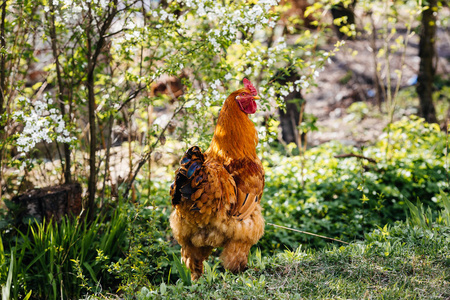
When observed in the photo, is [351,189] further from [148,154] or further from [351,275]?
[148,154]

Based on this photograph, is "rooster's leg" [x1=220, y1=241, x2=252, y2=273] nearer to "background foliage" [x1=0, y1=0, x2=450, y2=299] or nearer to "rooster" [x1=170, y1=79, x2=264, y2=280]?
"rooster" [x1=170, y1=79, x2=264, y2=280]

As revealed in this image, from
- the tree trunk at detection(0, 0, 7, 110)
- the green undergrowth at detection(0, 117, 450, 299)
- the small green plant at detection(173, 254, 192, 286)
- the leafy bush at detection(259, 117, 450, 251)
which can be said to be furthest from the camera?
the leafy bush at detection(259, 117, 450, 251)

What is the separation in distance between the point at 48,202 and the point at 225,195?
2075 mm

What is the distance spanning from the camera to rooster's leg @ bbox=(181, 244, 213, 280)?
3.54m

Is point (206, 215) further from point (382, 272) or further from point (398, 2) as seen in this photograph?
point (398, 2)

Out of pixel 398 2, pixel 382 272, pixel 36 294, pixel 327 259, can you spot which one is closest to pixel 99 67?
pixel 36 294

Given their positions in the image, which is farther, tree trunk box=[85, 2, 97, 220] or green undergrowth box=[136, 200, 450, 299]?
tree trunk box=[85, 2, 97, 220]

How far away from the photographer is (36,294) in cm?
366

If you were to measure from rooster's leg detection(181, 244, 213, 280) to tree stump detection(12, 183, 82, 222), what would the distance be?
4.51ft

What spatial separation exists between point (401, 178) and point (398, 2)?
182 inches

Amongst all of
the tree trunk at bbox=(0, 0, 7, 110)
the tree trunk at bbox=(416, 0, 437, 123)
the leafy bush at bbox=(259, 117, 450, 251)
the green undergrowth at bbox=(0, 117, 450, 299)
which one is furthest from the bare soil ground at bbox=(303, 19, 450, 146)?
the tree trunk at bbox=(0, 0, 7, 110)

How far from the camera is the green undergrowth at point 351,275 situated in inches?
115

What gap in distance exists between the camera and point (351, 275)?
3.25 metres

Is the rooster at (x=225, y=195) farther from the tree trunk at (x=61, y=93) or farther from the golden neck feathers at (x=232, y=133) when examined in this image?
the tree trunk at (x=61, y=93)
